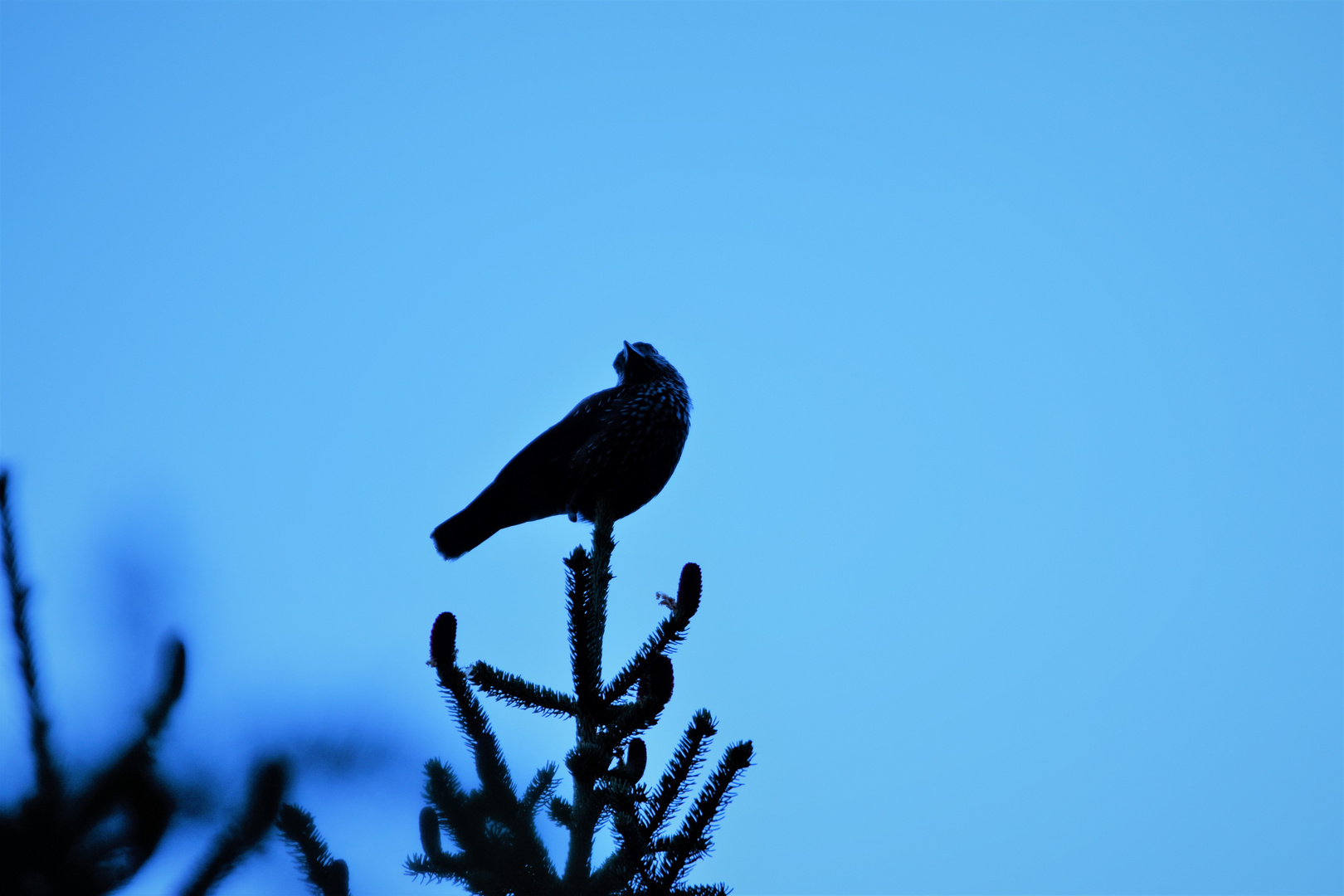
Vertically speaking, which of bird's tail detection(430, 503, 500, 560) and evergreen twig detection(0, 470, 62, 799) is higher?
bird's tail detection(430, 503, 500, 560)

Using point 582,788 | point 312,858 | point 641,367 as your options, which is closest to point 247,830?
point 312,858

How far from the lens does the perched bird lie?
439 cm

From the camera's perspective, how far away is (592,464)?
4.36 m

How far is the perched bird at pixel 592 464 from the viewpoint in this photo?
14.4 ft

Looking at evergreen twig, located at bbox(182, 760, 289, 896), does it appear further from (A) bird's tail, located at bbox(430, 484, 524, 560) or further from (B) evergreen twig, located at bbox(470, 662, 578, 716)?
(A) bird's tail, located at bbox(430, 484, 524, 560)

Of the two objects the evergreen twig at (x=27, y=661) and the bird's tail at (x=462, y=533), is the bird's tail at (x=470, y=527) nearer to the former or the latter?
the bird's tail at (x=462, y=533)

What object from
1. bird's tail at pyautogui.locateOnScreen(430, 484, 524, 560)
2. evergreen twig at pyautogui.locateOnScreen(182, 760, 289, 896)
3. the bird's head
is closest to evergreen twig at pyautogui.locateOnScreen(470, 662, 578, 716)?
evergreen twig at pyautogui.locateOnScreen(182, 760, 289, 896)

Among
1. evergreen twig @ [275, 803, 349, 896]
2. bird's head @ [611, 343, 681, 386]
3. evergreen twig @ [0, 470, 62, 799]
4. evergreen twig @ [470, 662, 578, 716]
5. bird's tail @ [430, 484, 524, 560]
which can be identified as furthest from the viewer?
bird's head @ [611, 343, 681, 386]

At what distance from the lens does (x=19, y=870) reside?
83 cm

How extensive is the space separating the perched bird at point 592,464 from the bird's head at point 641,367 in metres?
0.02

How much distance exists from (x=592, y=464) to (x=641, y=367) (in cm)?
109

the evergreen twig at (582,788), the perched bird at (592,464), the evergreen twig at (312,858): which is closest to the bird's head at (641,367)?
the perched bird at (592,464)

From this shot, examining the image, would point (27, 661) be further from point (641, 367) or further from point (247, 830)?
point (641, 367)

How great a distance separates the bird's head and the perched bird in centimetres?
2
